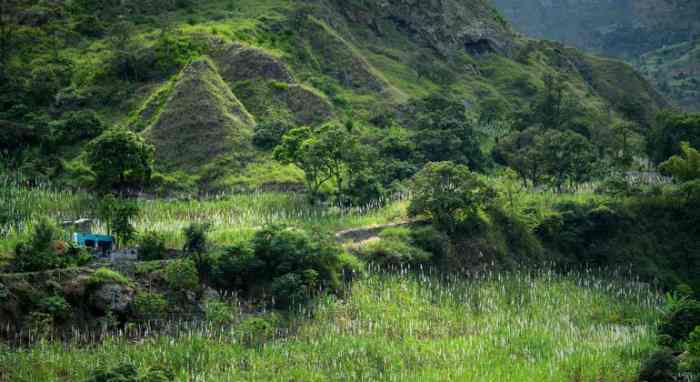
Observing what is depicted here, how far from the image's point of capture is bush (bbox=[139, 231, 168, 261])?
6550cm

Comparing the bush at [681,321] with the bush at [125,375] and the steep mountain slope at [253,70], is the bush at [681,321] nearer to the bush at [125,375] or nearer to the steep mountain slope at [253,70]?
the bush at [125,375]

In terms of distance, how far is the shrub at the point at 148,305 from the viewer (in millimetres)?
60344

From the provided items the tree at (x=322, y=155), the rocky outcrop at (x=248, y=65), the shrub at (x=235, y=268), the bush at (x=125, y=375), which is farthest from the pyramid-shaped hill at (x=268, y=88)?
the bush at (x=125, y=375)

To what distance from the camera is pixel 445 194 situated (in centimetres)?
7931

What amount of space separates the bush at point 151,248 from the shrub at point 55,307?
28.0 feet

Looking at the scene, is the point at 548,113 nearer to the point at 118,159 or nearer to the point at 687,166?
the point at 687,166

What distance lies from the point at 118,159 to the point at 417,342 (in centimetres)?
3420

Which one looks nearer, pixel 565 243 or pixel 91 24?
pixel 565 243

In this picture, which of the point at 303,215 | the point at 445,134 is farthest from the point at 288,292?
the point at 445,134

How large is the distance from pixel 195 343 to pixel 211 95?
45.0m

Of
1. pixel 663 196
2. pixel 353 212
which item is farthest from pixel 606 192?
pixel 353 212

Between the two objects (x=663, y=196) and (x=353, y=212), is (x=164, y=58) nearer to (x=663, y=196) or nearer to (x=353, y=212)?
(x=353, y=212)

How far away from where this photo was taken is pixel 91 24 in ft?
397

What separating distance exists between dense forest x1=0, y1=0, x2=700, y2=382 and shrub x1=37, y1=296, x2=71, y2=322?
0.14 m
